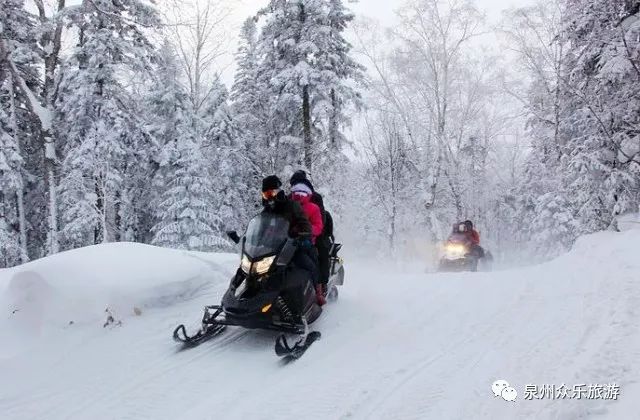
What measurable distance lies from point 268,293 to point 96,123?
590 inches

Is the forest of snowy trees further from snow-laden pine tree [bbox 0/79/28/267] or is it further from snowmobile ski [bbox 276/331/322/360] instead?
snowmobile ski [bbox 276/331/322/360]

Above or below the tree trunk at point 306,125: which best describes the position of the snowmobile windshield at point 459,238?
below

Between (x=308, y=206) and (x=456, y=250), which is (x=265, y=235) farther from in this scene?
(x=456, y=250)

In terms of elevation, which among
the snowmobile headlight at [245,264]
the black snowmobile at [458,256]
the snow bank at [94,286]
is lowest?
the black snowmobile at [458,256]

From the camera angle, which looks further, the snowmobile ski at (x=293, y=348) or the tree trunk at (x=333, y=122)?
the tree trunk at (x=333, y=122)

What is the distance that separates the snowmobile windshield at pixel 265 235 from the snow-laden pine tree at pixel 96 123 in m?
12.2

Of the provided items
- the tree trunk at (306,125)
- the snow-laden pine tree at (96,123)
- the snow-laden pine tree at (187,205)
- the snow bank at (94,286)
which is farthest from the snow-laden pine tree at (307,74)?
the snow bank at (94,286)

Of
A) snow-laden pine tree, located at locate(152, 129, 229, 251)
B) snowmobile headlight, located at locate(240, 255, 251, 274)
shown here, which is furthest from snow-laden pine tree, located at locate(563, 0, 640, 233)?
snow-laden pine tree, located at locate(152, 129, 229, 251)

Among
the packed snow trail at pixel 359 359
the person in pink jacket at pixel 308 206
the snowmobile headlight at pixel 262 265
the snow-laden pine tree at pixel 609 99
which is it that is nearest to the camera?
the packed snow trail at pixel 359 359

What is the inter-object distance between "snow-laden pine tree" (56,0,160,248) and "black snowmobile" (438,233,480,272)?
10.7m

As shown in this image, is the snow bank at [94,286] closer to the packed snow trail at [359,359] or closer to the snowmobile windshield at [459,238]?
the packed snow trail at [359,359]

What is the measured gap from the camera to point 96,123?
17.8 meters

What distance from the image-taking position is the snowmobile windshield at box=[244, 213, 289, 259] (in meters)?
5.54

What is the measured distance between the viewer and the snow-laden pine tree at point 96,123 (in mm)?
17188
